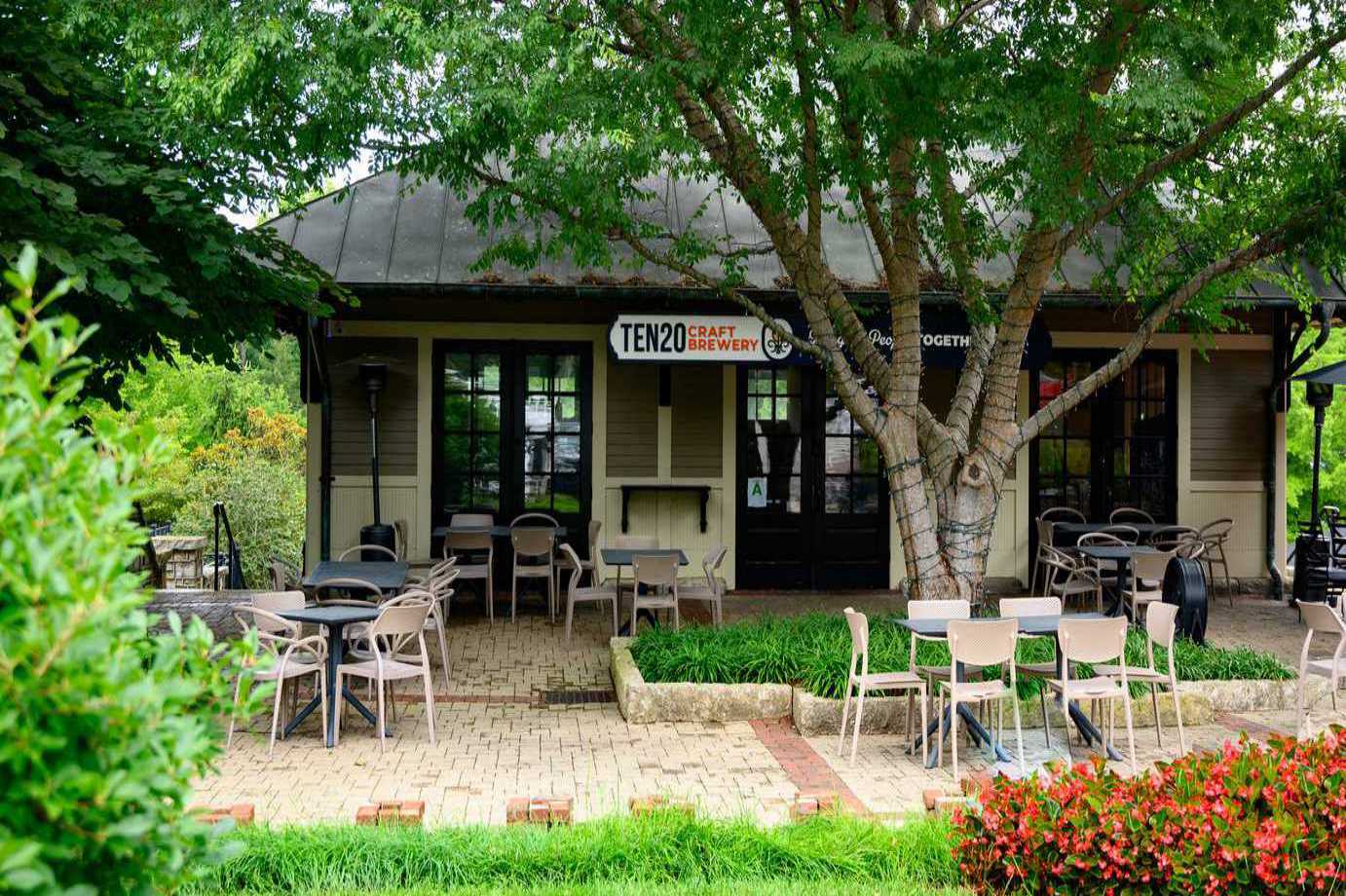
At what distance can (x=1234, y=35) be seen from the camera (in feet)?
26.2

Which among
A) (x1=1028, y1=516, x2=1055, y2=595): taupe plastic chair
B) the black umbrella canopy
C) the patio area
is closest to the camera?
the patio area

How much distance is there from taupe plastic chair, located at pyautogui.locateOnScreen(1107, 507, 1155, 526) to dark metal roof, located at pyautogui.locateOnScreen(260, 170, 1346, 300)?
2629mm

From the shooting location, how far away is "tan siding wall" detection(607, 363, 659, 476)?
13.1m

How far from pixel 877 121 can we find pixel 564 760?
4.56 m

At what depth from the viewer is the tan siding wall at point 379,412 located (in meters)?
12.6

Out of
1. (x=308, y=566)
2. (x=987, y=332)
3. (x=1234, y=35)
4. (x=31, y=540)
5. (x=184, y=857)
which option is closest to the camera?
(x=31, y=540)

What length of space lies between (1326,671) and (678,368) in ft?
24.3

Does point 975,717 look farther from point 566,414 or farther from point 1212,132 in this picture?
point 566,414

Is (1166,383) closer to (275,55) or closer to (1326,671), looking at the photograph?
(1326,671)

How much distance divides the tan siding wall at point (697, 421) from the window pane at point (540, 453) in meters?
1.37

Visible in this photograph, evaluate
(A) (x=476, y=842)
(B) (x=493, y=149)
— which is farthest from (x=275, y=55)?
(A) (x=476, y=842)

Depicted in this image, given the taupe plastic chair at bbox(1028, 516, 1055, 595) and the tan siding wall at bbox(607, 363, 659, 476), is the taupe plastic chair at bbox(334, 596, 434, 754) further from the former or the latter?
the taupe plastic chair at bbox(1028, 516, 1055, 595)

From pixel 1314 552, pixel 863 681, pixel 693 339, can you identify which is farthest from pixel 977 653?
pixel 1314 552

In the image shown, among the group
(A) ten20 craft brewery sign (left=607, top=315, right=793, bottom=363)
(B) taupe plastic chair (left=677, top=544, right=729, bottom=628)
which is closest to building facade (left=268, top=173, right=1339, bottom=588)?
(A) ten20 craft brewery sign (left=607, top=315, right=793, bottom=363)
